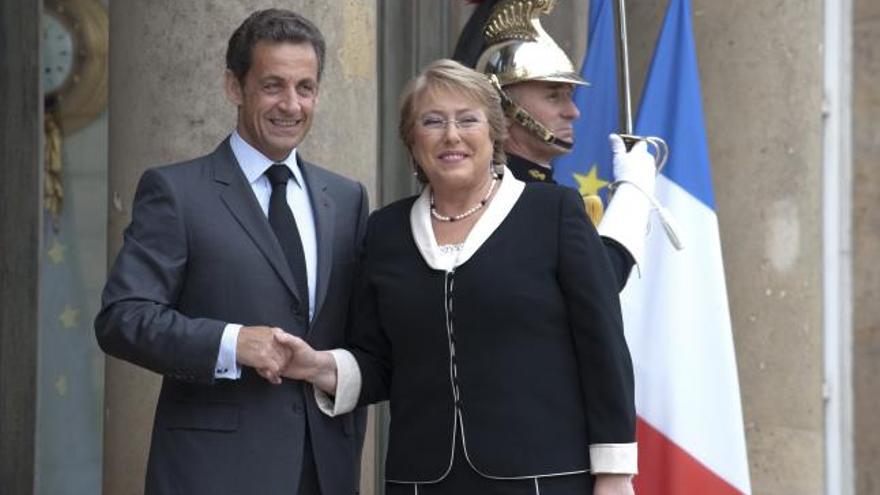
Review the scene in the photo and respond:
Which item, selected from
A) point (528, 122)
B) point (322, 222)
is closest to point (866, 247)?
point (528, 122)

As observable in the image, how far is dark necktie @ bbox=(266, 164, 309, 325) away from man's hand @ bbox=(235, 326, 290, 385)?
0.71 ft

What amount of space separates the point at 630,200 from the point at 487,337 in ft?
2.59

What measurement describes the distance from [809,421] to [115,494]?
2.75 m

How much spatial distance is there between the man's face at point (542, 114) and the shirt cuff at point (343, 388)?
0.90 meters

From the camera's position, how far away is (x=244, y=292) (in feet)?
12.5

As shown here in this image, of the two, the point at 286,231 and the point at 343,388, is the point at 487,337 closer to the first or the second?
the point at 343,388

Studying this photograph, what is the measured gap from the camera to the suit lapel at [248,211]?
384cm

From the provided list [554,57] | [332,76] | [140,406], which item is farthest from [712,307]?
[140,406]

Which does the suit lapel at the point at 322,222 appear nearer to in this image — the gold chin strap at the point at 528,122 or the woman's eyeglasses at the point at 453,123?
the woman's eyeglasses at the point at 453,123

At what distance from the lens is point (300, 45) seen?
390cm

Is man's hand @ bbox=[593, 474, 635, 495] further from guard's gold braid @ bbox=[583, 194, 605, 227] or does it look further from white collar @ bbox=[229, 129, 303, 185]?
guard's gold braid @ bbox=[583, 194, 605, 227]

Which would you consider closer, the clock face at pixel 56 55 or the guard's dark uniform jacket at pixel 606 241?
the guard's dark uniform jacket at pixel 606 241

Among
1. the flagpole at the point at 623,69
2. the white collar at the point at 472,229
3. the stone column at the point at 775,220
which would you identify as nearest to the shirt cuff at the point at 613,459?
the white collar at the point at 472,229

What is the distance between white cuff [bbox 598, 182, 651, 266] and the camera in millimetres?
4242
